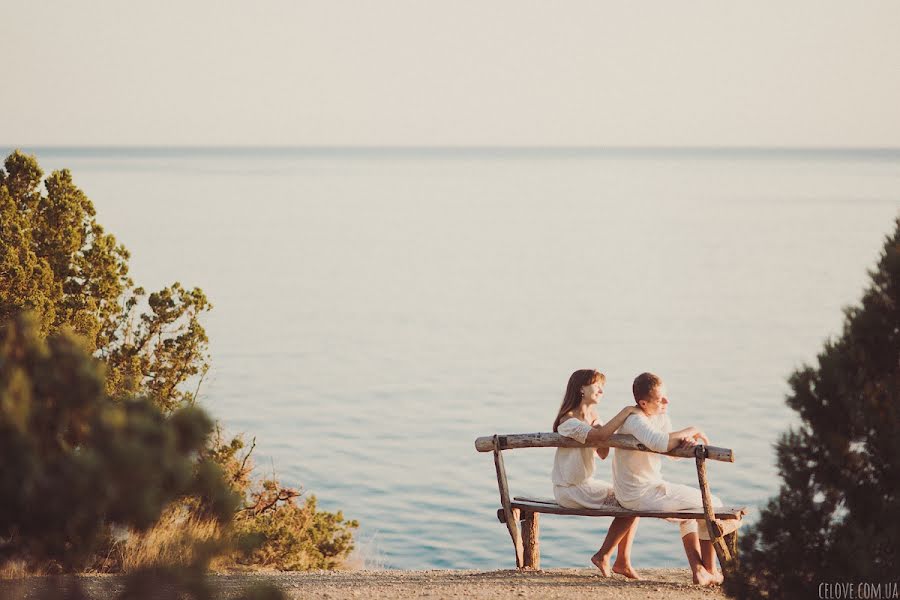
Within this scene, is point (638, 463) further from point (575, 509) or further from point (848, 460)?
point (848, 460)

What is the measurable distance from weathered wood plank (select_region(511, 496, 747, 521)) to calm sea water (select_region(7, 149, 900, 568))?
616cm

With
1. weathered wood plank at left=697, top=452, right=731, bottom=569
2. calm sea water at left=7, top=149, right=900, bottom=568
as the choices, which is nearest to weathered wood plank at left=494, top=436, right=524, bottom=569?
weathered wood plank at left=697, top=452, right=731, bottom=569

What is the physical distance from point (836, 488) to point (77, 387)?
142 inches

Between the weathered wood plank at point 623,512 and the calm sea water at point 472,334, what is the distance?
6.16 m

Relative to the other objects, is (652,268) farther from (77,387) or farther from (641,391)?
(77,387)

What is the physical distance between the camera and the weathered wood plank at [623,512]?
825 centimetres

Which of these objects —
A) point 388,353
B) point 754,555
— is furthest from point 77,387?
point 388,353

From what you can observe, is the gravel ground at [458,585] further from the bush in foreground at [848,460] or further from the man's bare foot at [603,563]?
the bush in foreground at [848,460]

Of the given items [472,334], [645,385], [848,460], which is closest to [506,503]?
[645,385]

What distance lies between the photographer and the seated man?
8414 millimetres

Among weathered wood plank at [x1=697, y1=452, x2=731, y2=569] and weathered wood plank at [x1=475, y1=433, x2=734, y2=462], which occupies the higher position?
weathered wood plank at [x1=475, y1=433, x2=734, y2=462]

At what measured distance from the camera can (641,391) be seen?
8.51 meters

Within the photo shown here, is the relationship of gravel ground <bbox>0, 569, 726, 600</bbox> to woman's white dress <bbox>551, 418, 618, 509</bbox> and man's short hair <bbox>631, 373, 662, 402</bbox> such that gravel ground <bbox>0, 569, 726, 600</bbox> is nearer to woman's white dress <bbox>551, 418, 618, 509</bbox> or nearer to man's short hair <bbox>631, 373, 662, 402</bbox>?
woman's white dress <bbox>551, 418, 618, 509</bbox>

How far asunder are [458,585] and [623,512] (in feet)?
3.94
